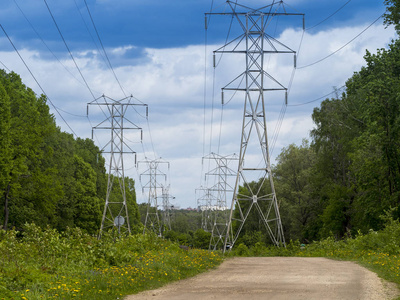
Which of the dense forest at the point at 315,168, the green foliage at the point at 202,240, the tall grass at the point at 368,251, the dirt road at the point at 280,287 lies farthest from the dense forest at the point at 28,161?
the green foliage at the point at 202,240

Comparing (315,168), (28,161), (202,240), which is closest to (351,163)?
(315,168)

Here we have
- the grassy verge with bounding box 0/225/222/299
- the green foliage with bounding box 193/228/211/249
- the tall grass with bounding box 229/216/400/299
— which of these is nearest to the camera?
the grassy verge with bounding box 0/225/222/299

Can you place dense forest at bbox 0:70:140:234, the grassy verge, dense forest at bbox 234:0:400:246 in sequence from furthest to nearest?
dense forest at bbox 0:70:140:234
dense forest at bbox 234:0:400:246
the grassy verge

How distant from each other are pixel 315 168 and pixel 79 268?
149 ft

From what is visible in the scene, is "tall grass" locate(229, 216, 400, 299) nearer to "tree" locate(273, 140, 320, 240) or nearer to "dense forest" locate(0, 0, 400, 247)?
"dense forest" locate(0, 0, 400, 247)

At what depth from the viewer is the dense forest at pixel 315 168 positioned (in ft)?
112

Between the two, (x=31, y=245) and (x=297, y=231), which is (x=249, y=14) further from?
(x=297, y=231)

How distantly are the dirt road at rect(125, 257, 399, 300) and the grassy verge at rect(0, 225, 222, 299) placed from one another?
59cm

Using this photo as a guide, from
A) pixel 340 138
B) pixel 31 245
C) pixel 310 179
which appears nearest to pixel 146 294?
pixel 31 245

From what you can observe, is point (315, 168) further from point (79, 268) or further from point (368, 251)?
point (79, 268)

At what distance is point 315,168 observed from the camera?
5891 cm

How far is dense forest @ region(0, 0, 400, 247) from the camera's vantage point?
3412cm

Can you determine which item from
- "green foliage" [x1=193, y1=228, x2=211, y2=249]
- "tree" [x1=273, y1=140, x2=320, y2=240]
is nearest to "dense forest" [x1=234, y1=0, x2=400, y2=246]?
"tree" [x1=273, y1=140, x2=320, y2=240]

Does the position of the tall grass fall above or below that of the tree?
below
